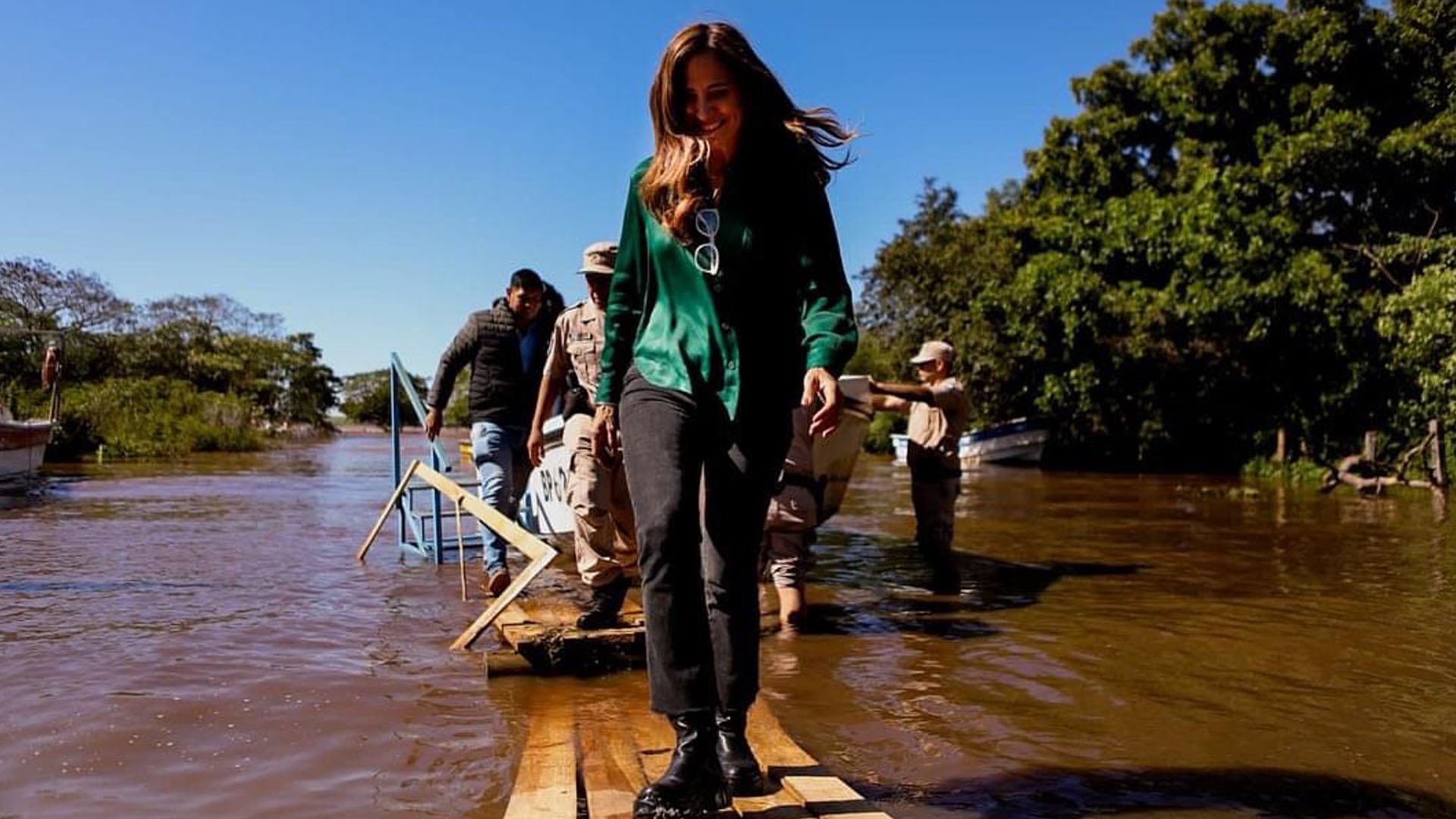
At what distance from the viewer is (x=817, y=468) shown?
6531mm

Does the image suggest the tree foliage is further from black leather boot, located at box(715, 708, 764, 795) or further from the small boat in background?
black leather boot, located at box(715, 708, 764, 795)

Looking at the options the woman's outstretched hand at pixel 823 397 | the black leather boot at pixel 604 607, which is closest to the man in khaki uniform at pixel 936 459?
the black leather boot at pixel 604 607

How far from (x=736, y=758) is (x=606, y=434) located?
2.88 ft

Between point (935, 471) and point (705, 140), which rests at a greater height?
point (705, 140)

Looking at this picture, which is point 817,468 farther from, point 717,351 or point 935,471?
point 717,351

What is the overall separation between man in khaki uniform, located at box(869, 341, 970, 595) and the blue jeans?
2.36 m

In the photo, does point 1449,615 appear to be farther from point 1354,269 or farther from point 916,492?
point 1354,269

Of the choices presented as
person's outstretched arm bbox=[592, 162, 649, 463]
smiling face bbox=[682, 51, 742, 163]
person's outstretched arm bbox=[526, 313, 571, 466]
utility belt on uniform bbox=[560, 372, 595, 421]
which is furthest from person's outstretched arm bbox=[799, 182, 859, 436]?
person's outstretched arm bbox=[526, 313, 571, 466]

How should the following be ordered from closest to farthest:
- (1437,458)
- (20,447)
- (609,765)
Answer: (609,765) → (20,447) → (1437,458)

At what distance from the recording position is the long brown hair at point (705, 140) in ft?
8.45

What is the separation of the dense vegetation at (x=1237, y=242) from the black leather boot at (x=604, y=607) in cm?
1579

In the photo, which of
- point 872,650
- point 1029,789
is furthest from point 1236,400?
point 1029,789

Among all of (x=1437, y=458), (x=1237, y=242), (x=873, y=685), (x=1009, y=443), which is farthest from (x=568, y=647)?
(x=1009, y=443)

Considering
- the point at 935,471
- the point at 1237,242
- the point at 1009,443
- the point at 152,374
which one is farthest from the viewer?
the point at 152,374
